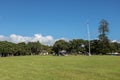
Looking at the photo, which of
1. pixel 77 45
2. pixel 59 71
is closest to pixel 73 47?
pixel 77 45

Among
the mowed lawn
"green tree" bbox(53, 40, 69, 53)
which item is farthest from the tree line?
the mowed lawn

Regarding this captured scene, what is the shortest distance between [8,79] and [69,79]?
11.9ft

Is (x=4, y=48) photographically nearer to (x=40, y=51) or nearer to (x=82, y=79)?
(x=40, y=51)

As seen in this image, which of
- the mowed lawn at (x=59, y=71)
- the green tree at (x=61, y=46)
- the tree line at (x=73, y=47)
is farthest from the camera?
the green tree at (x=61, y=46)

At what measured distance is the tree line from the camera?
119m

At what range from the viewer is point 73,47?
142125mm

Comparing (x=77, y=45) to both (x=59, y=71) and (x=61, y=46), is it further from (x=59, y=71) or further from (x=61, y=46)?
(x=59, y=71)

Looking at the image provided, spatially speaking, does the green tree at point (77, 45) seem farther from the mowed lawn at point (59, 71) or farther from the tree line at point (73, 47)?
the mowed lawn at point (59, 71)

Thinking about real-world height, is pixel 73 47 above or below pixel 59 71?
above

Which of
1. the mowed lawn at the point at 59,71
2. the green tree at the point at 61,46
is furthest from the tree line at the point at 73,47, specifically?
the mowed lawn at the point at 59,71

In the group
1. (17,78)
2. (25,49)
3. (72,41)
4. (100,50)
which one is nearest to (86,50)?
(72,41)

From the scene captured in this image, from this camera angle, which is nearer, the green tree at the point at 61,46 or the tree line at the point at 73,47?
the tree line at the point at 73,47

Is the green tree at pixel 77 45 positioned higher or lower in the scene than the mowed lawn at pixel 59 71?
higher

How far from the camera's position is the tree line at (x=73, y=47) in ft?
391
